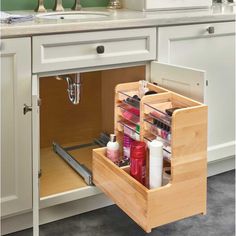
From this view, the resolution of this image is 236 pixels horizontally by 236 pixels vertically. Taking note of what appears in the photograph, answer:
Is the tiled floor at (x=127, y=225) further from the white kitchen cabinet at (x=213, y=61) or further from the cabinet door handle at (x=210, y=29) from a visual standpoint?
the cabinet door handle at (x=210, y=29)

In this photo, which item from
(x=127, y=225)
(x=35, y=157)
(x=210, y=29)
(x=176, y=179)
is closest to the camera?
(x=35, y=157)

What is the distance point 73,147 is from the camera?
2.55 meters

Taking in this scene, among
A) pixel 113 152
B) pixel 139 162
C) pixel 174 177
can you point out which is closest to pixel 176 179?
pixel 174 177

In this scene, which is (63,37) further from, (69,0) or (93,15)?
(69,0)

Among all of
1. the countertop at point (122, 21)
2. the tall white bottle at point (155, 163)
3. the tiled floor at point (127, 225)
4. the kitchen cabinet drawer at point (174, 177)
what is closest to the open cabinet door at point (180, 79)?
the kitchen cabinet drawer at point (174, 177)

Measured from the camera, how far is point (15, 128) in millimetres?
1843

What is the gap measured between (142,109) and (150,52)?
398mm

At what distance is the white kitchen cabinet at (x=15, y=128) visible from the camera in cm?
177

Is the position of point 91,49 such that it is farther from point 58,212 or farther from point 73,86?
point 58,212

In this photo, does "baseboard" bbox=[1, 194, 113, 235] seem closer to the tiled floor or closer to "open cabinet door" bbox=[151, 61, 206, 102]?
the tiled floor

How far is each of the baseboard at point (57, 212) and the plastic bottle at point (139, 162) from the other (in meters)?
0.49

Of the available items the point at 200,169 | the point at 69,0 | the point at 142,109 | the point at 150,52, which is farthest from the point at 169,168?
the point at 69,0

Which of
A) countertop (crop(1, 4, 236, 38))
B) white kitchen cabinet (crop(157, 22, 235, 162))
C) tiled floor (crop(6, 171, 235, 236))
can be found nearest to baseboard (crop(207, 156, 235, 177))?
white kitchen cabinet (crop(157, 22, 235, 162))

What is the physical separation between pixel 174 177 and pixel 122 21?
0.70 meters
